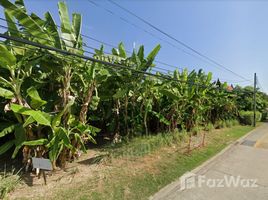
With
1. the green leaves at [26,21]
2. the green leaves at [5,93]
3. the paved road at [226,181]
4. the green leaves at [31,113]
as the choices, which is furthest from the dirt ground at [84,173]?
the green leaves at [26,21]

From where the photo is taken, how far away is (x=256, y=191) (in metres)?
4.64

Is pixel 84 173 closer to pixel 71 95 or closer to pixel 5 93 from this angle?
pixel 71 95

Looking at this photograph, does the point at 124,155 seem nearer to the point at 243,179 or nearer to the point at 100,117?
the point at 100,117

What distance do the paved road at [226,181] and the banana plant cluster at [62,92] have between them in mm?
2531

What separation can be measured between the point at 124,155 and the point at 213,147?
401cm

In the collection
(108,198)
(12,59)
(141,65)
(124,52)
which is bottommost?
(108,198)

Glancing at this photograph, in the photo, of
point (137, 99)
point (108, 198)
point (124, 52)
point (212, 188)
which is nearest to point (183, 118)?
point (137, 99)

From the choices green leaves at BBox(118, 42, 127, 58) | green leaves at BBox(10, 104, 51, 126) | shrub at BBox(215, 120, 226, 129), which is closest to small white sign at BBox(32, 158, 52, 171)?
green leaves at BBox(10, 104, 51, 126)

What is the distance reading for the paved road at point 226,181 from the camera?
437 cm

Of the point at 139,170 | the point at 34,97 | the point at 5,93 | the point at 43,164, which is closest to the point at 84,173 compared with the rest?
the point at 43,164

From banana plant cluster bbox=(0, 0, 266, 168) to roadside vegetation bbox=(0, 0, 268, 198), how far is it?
0.02m

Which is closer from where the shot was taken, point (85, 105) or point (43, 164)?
point (43, 164)

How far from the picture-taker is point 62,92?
17.0 ft

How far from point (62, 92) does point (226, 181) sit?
4639mm
